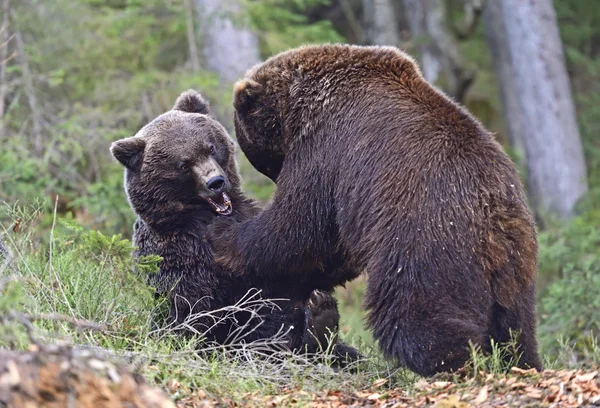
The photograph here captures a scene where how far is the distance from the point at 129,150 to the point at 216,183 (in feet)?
2.53

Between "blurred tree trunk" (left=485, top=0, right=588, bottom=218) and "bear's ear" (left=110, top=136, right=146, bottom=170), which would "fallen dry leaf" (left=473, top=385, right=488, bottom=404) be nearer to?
"bear's ear" (left=110, top=136, right=146, bottom=170)

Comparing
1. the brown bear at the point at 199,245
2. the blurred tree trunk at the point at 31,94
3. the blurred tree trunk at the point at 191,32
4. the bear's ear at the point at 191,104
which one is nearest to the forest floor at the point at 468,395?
the brown bear at the point at 199,245

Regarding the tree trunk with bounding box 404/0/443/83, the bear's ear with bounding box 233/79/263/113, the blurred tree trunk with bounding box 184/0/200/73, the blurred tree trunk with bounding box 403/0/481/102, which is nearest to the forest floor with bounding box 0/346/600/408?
the bear's ear with bounding box 233/79/263/113

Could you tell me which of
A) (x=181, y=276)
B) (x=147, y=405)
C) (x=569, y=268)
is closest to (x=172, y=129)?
(x=181, y=276)

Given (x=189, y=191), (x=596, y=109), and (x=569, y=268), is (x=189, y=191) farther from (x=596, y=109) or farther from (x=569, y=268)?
(x=596, y=109)

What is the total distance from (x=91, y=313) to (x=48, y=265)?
0.65 metres

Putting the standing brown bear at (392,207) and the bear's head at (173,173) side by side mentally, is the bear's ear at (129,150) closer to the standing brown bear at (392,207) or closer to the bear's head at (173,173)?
the bear's head at (173,173)

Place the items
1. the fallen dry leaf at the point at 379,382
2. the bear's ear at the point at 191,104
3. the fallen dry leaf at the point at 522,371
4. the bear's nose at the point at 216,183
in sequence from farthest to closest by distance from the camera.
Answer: the bear's ear at the point at 191,104, the bear's nose at the point at 216,183, the fallen dry leaf at the point at 379,382, the fallen dry leaf at the point at 522,371

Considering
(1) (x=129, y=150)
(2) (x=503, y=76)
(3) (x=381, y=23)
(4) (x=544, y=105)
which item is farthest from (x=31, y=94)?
(2) (x=503, y=76)

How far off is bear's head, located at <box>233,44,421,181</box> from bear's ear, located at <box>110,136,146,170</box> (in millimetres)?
765

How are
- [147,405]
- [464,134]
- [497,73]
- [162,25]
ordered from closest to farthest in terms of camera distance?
[147,405] → [464,134] → [162,25] → [497,73]

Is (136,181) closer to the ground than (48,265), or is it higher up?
higher up

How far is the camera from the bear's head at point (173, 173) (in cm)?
680

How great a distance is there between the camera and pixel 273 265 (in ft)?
20.9
